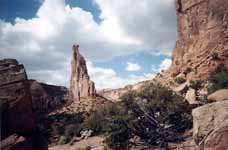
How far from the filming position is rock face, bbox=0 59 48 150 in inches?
688

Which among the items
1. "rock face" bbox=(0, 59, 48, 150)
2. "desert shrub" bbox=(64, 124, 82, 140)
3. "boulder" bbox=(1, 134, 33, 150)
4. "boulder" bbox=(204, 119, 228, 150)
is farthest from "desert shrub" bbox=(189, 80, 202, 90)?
"boulder" bbox=(204, 119, 228, 150)

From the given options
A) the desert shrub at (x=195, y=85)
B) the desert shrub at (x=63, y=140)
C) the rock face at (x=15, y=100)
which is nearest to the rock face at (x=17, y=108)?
the rock face at (x=15, y=100)

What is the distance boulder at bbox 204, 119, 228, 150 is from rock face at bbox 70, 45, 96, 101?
6606cm

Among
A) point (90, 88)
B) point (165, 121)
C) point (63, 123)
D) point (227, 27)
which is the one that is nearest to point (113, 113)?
point (165, 121)

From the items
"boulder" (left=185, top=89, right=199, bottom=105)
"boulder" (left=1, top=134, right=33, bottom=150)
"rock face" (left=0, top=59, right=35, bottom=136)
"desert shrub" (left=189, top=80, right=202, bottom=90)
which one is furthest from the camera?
"desert shrub" (left=189, top=80, right=202, bottom=90)

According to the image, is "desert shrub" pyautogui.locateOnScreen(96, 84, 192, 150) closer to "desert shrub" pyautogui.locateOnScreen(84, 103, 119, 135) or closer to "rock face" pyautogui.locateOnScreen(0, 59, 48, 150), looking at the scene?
"desert shrub" pyautogui.locateOnScreen(84, 103, 119, 135)

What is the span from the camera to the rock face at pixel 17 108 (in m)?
17.5

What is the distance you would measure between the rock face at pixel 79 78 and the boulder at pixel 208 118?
6494cm

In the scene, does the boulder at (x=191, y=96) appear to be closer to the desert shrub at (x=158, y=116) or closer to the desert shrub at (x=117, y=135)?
the desert shrub at (x=158, y=116)

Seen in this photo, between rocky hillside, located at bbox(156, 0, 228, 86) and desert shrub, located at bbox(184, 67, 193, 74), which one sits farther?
desert shrub, located at bbox(184, 67, 193, 74)

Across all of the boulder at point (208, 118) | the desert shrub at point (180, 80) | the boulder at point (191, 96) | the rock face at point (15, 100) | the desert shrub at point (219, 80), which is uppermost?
the desert shrub at point (180, 80)

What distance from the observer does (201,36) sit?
6438 cm

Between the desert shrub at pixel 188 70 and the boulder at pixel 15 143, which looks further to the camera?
the desert shrub at pixel 188 70

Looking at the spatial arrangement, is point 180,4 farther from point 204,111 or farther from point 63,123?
point 204,111
